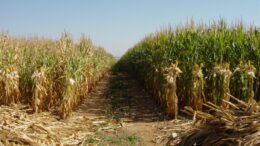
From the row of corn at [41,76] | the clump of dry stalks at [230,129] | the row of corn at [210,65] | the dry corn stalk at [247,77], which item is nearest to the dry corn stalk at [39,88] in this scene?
the row of corn at [41,76]

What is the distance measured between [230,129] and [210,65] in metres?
7.85

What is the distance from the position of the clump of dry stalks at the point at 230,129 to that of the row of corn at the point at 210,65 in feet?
21.6

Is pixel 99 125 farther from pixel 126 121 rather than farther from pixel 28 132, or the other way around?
pixel 28 132

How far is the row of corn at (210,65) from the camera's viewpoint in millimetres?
9398

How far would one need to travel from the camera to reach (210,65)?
9.99m

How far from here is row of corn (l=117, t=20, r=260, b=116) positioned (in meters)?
9.40

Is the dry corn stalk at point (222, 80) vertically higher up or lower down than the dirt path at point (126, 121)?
higher up

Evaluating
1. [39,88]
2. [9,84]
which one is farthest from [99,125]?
[9,84]

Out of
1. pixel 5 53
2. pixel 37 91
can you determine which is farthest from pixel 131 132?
pixel 5 53

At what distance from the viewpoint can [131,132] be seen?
840 centimetres

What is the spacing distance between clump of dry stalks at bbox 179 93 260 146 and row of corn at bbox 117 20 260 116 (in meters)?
6.60

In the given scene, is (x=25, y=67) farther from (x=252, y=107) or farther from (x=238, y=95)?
(x=252, y=107)

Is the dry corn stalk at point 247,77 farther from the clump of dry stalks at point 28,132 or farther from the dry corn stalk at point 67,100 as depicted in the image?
the dry corn stalk at point 67,100

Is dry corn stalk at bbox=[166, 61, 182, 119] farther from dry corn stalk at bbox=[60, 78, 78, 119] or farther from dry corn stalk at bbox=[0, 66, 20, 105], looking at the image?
dry corn stalk at bbox=[0, 66, 20, 105]
